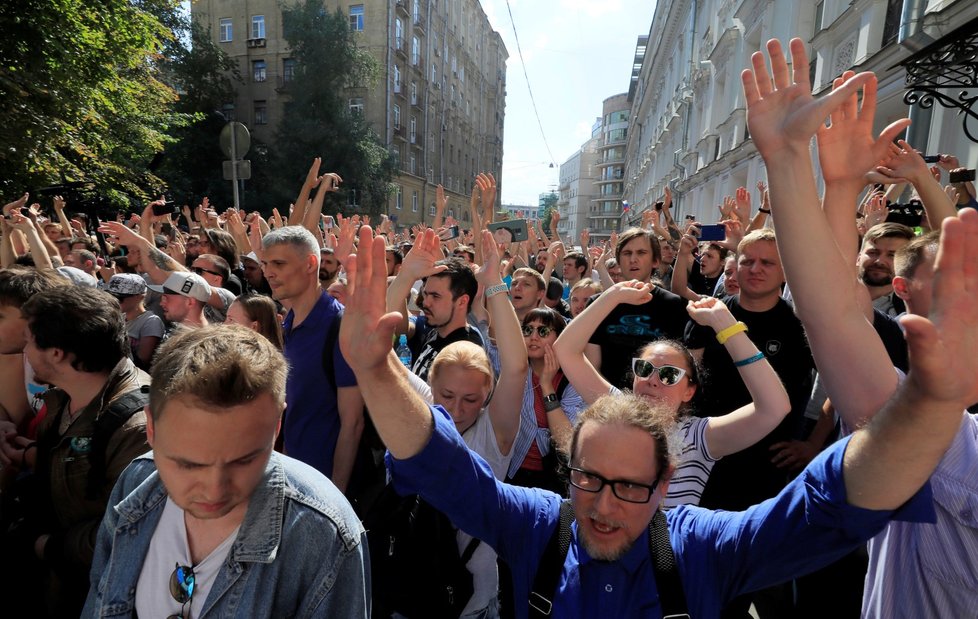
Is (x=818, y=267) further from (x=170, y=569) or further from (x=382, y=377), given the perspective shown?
(x=170, y=569)

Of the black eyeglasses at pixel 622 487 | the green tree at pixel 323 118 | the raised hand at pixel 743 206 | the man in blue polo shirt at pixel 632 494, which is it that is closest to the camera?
the man in blue polo shirt at pixel 632 494

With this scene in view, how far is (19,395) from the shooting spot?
8.61 feet

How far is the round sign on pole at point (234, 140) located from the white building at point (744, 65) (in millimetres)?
7338

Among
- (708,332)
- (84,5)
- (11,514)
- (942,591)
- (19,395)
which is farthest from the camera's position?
(84,5)

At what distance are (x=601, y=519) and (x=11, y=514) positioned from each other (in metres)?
2.33

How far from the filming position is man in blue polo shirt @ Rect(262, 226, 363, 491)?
2568 millimetres

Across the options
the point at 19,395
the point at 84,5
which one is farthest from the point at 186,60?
the point at 19,395

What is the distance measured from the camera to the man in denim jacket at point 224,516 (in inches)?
A: 49.5

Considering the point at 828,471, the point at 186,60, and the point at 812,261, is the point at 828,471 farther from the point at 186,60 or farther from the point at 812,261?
the point at 186,60

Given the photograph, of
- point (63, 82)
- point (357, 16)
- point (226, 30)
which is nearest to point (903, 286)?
point (63, 82)

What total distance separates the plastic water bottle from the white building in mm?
5129

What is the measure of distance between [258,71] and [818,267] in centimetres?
3840

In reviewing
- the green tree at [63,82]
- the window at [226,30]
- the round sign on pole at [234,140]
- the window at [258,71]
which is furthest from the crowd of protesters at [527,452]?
the window at [226,30]

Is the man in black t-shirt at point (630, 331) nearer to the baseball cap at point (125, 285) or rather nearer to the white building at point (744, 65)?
the baseball cap at point (125, 285)
